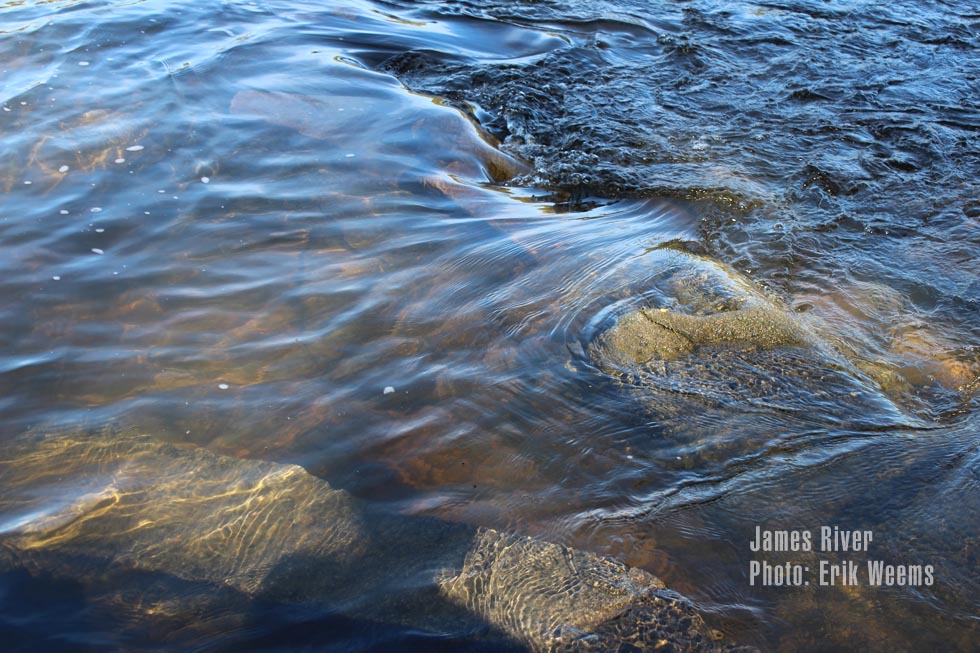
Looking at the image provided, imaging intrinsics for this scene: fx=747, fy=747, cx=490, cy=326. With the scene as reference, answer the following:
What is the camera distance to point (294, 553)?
2900mm

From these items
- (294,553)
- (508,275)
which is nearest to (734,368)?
(508,275)

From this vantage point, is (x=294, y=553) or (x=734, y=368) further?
(x=734, y=368)

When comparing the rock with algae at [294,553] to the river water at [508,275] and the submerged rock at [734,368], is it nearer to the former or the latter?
the river water at [508,275]

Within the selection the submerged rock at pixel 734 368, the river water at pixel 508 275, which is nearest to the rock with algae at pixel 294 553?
the river water at pixel 508 275

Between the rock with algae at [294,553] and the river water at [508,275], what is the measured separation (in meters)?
0.09

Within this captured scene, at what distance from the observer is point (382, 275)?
4.41 meters

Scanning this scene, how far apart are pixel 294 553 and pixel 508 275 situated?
2.14 meters

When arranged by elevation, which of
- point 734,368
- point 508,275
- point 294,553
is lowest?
point 294,553

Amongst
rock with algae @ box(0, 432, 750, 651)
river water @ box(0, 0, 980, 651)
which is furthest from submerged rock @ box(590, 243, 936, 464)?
rock with algae @ box(0, 432, 750, 651)

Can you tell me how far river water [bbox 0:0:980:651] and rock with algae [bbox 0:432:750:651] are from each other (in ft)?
0.30

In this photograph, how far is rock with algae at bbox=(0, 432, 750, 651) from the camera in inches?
103

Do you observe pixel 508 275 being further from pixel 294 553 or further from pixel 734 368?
pixel 294 553

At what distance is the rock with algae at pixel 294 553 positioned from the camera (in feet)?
8.58

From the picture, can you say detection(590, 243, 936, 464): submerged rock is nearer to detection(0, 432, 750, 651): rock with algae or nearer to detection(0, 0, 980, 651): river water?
detection(0, 0, 980, 651): river water
